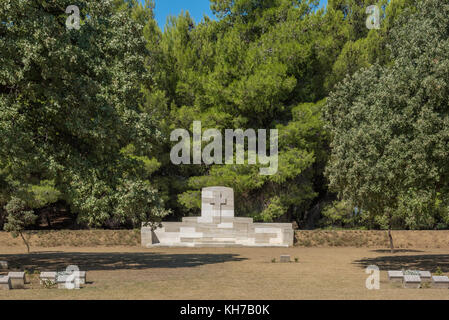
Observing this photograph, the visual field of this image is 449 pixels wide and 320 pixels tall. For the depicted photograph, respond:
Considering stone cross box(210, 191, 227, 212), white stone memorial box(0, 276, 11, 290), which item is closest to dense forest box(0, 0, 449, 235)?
white stone memorial box(0, 276, 11, 290)

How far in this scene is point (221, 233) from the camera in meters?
41.5

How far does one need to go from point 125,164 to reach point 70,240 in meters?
20.4

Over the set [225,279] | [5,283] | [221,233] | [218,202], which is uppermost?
Answer: [218,202]

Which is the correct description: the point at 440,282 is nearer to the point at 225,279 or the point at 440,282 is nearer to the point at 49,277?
the point at 225,279

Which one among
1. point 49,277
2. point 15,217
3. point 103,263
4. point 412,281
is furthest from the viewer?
point 15,217

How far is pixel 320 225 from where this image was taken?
48.8 m

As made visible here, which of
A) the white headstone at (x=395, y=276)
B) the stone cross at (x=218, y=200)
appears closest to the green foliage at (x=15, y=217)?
the stone cross at (x=218, y=200)

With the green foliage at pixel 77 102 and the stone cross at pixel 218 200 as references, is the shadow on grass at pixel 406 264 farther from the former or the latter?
the stone cross at pixel 218 200

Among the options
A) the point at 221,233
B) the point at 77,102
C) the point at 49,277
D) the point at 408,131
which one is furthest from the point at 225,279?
the point at 221,233

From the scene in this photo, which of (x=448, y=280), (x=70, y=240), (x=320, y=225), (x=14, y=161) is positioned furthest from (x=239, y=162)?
(x=448, y=280)

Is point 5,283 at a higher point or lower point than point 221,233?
lower

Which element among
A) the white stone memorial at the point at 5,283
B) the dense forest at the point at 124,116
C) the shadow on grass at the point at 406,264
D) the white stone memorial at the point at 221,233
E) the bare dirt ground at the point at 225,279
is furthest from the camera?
the white stone memorial at the point at 221,233

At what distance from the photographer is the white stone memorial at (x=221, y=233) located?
40938mm

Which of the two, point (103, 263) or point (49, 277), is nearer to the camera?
point (49, 277)
